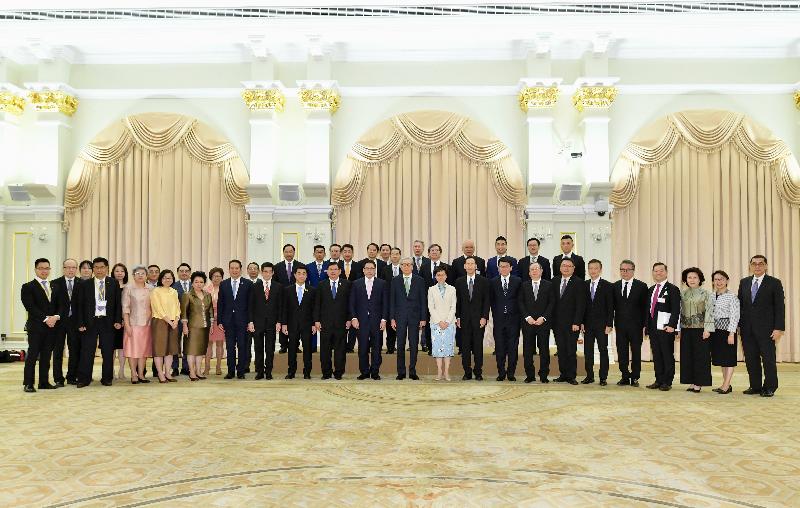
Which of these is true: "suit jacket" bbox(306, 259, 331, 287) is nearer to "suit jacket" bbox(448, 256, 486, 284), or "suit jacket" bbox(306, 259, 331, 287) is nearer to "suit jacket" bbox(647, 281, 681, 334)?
"suit jacket" bbox(448, 256, 486, 284)

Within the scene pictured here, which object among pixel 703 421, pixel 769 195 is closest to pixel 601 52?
pixel 769 195

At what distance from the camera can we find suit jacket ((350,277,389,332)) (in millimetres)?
6574

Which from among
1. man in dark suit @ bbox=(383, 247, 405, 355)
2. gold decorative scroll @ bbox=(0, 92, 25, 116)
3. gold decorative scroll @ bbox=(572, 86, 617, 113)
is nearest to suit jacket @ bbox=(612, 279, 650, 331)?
man in dark suit @ bbox=(383, 247, 405, 355)

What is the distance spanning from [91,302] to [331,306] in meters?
2.43

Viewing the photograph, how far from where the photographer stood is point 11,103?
29.5ft

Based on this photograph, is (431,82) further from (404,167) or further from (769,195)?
(769,195)

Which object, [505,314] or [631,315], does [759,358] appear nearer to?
[631,315]

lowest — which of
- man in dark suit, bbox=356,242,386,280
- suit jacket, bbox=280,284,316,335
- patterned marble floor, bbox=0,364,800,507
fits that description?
patterned marble floor, bbox=0,364,800,507

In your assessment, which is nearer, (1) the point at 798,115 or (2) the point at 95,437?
(2) the point at 95,437

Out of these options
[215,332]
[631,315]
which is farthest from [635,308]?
[215,332]

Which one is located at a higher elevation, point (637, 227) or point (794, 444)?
point (637, 227)

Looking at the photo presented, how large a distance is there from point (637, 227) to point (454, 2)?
13.7ft

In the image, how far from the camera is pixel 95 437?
397 centimetres

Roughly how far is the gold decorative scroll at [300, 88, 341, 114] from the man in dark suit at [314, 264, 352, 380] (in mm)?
3331
